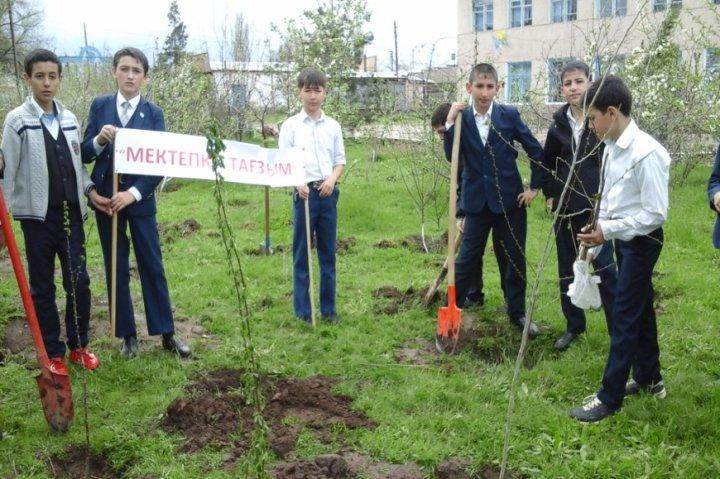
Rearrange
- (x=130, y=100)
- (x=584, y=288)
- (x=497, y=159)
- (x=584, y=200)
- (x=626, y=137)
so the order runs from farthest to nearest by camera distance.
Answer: (x=497, y=159), (x=130, y=100), (x=584, y=200), (x=584, y=288), (x=626, y=137)

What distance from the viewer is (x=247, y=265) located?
7.85 meters

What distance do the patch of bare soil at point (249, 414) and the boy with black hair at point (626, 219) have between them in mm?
1396

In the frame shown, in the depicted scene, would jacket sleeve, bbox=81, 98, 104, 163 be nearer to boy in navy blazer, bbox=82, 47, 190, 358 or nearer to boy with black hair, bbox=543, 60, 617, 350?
boy in navy blazer, bbox=82, 47, 190, 358

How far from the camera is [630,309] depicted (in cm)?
382

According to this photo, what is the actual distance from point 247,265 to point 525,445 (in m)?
4.73

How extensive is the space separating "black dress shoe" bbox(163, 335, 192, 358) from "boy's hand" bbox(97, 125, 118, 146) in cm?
147

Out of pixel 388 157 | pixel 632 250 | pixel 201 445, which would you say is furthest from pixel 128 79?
pixel 388 157

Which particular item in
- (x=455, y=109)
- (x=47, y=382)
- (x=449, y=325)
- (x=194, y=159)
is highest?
(x=455, y=109)

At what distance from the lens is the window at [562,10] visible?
96.9 feet

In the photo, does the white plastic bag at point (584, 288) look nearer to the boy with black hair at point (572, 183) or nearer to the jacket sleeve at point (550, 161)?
the boy with black hair at point (572, 183)

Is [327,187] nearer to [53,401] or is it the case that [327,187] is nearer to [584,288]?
[584,288]

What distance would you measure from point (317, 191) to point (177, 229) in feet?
15.7

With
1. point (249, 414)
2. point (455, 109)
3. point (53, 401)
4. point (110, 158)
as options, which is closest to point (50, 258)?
point (110, 158)

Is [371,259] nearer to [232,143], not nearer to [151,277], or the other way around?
[232,143]
